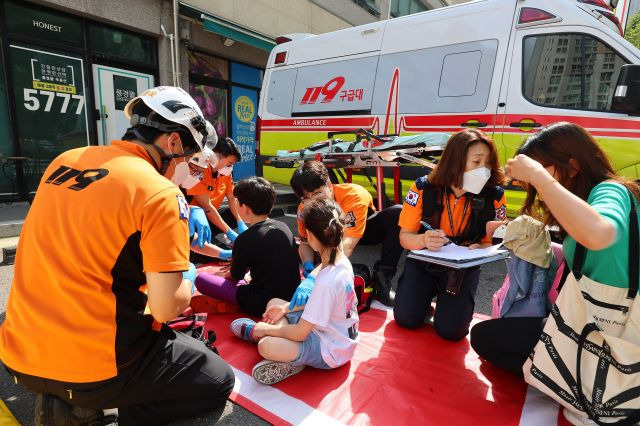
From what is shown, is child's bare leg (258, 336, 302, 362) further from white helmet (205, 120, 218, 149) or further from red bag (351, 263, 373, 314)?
white helmet (205, 120, 218, 149)

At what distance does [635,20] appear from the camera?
20062 mm

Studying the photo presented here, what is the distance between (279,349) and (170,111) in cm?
125

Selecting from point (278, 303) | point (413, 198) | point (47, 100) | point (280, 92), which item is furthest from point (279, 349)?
point (47, 100)

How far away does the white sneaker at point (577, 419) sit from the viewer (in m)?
1.58

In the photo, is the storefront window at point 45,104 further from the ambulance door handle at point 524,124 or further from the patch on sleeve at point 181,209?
the ambulance door handle at point 524,124

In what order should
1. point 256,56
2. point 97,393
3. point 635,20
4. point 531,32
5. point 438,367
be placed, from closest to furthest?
1. point 97,393
2. point 438,367
3. point 531,32
4. point 256,56
5. point 635,20

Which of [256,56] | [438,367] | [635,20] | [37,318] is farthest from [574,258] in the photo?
[635,20]

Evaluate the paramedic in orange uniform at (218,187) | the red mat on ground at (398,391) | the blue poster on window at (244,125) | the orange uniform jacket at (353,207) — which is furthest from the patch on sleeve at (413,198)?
the blue poster on window at (244,125)

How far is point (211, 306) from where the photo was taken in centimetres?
283

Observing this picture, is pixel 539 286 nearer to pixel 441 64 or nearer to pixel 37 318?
pixel 37 318

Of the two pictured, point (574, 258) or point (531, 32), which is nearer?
point (574, 258)

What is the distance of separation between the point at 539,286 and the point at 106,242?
6.77 ft

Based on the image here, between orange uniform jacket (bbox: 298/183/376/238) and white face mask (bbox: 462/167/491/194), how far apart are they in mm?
959

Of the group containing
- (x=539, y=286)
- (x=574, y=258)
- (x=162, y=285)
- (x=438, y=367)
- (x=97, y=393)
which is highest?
(x=574, y=258)
